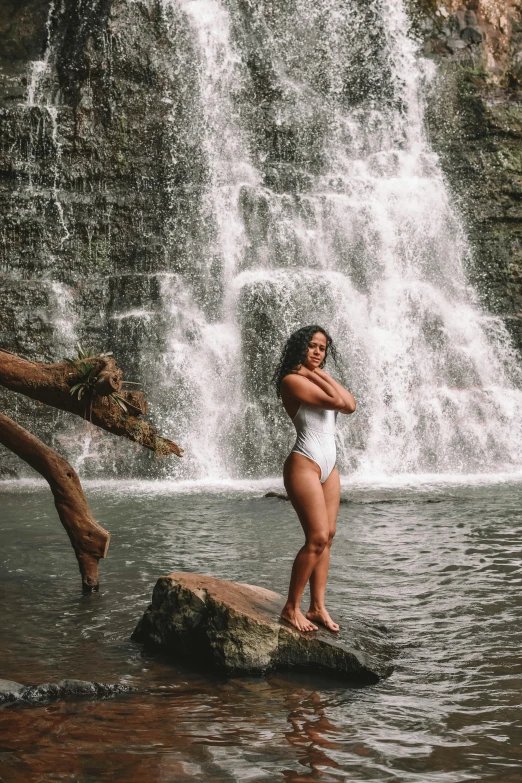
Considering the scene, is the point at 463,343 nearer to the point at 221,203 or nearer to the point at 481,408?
the point at 481,408

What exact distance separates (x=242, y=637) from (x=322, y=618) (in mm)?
656

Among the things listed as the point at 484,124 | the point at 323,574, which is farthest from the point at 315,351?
the point at 484,124

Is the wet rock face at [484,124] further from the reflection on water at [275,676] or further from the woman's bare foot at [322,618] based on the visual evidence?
the woman's bare foot at [322,618]

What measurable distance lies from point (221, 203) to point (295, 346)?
18.0 m

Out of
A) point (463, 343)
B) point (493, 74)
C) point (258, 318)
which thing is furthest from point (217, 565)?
point (493, 74)

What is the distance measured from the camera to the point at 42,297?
70.2ft

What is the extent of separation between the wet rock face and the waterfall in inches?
20.1

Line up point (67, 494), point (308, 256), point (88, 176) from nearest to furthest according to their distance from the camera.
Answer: point (67, 494)
point (88, 176)
point (308, 256)

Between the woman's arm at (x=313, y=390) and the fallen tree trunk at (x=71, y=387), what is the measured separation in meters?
1.64

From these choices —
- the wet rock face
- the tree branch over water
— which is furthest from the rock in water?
the wet rock face

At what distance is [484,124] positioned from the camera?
26141 millimetres

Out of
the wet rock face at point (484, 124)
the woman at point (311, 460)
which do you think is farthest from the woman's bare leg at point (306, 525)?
the wet rock face at point (484, 124)

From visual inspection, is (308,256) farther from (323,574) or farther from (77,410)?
(323,574)

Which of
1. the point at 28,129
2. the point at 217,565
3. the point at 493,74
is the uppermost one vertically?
the point at 493,74
